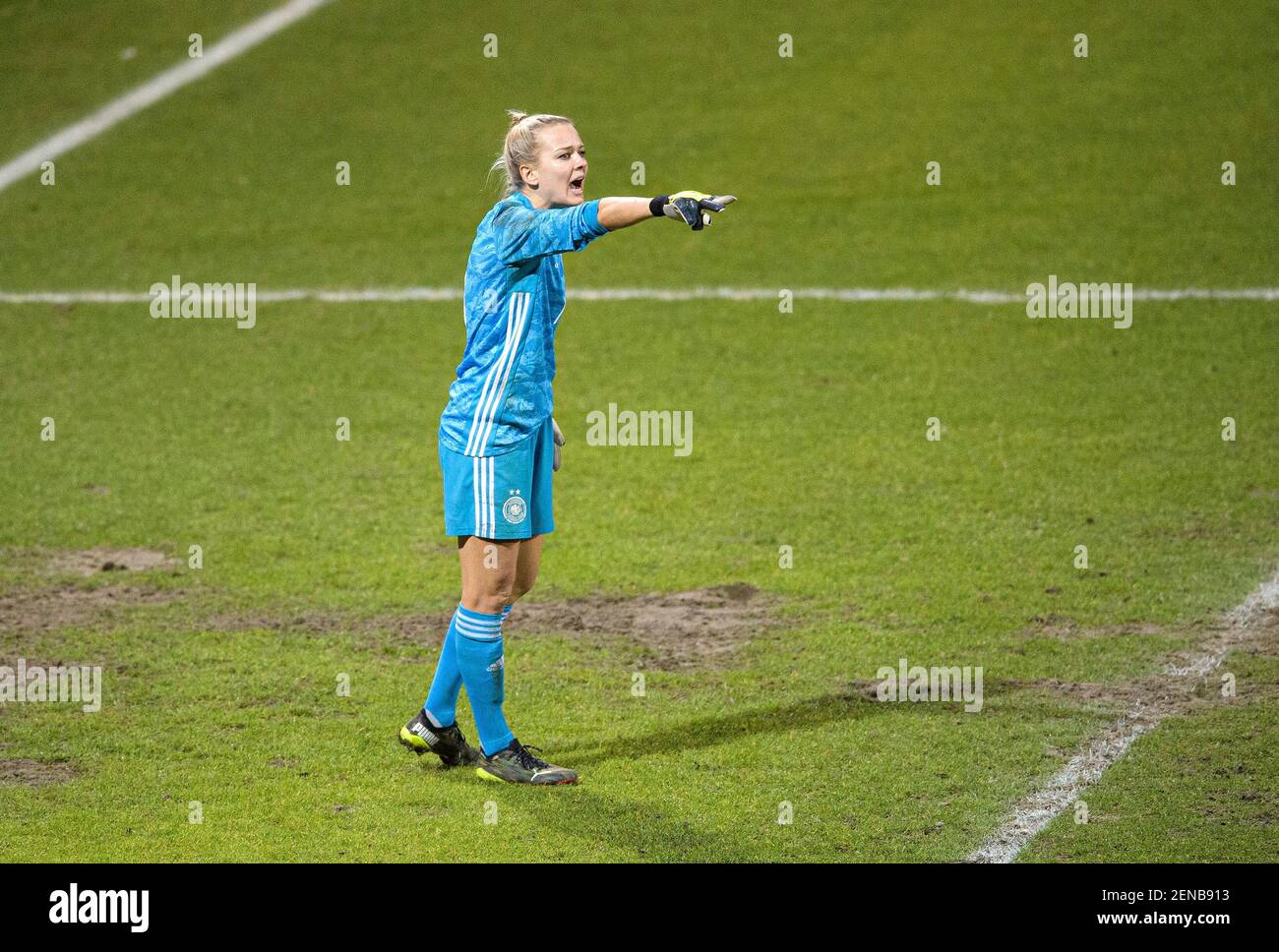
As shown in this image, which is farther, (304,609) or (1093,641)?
(304,609)

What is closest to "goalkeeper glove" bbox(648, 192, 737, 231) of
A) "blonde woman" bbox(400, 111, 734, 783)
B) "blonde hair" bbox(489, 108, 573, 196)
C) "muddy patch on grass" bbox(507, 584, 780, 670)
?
"blonde woman" bbox(400, 111, 734, 783)

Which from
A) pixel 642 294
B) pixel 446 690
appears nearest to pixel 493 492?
pixel 446 690

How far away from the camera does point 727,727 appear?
696 centimetres

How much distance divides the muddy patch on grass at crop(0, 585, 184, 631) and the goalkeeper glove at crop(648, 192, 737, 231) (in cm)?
432

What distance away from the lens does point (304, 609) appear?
8.41 m

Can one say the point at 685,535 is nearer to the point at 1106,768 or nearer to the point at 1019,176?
the point at 1106,768

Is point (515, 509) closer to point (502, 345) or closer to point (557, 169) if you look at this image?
point (502, 345)

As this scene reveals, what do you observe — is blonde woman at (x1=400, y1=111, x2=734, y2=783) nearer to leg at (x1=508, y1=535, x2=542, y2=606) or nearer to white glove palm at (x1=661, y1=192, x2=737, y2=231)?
leg at (x1=508, y1=535, x2=542, y2=606)

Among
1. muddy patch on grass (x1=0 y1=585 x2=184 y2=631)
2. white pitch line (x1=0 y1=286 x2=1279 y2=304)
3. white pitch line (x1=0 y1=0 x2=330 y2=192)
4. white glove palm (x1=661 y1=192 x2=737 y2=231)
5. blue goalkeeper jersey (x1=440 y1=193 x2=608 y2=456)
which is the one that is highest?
white pitch line (x1=0 y1=0 x2=330 y2=192)

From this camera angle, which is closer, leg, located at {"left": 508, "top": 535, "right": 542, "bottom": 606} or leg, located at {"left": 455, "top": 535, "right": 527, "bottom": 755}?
leg, located at {"left": 455, "top": 535, "right": 527, "bottom": 755}

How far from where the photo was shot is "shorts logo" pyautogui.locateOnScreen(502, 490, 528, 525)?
20.2 feet

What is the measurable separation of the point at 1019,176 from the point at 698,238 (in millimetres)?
3312

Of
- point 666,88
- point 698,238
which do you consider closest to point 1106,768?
point 698,238

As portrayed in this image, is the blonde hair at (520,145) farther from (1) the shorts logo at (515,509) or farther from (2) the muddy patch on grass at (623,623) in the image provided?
(2) the muddy patch on grass at (623,623)
